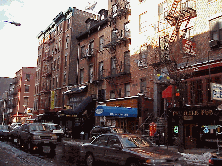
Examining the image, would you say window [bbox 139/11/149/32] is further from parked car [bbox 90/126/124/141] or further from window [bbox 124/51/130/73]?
parked car [bbox 90/126/124/141]

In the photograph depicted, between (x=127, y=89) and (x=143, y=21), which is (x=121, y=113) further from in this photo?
(x=143, y=21)

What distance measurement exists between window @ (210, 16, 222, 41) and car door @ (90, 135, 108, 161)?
13.3 metres

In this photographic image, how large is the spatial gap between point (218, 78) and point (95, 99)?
17348 mm

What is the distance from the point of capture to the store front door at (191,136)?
64.3ft

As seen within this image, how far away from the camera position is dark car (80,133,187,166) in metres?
8.55

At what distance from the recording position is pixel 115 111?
23.7 metres

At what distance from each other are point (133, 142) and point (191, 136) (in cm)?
1143

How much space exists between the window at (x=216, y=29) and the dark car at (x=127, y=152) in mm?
12707

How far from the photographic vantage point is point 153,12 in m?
26.2

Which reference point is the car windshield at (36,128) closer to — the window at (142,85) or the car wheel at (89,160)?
the car wheel at (89,160)

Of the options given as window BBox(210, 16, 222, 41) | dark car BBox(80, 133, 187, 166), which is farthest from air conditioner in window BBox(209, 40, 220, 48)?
dark car BBox(80, 133, 187, 166)

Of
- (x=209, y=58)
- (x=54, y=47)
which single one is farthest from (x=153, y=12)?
(x=54, y=47)

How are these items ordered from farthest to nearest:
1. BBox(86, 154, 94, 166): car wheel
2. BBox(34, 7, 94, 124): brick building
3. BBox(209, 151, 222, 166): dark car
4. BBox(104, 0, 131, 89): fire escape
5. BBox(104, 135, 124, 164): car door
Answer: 1. BBox(34, 7, 94, 124): brick building
2. BBox(104, 0, 131, 89): fire escape
3. BBox(86, 154, 94, 166): car wheel
4. BBox(104, 135, 124, 164): car door
5. BBox(209, 151, 222, 166): dark car

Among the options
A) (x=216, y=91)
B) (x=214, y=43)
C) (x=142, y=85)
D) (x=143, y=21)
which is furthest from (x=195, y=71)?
(x=143, y=21)
